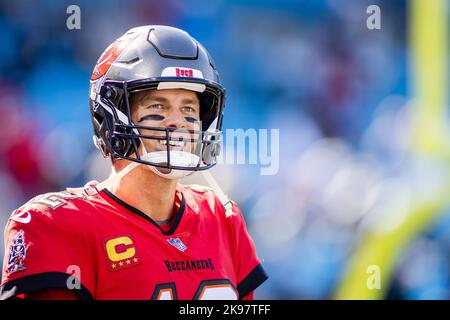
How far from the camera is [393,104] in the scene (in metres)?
3.69

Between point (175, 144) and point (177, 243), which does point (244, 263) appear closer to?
point (177, 243)

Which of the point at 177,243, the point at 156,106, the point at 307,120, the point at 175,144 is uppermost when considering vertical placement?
the point at 156,106

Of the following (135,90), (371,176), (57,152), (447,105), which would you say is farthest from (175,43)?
(447,105)

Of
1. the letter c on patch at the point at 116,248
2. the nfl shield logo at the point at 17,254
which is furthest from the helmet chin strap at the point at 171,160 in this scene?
the nfl shield logo at the point at 17,254

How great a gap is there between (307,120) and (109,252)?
6.80ft

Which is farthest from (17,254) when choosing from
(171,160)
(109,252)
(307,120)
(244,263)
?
(307,120)

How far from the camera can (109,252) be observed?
178cm

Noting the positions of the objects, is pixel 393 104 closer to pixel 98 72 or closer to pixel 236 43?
pixel 236 43

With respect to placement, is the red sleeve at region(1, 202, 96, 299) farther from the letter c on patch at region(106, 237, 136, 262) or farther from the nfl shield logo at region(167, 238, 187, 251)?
the nfl shield logo at region(167, 238, 187, 251)

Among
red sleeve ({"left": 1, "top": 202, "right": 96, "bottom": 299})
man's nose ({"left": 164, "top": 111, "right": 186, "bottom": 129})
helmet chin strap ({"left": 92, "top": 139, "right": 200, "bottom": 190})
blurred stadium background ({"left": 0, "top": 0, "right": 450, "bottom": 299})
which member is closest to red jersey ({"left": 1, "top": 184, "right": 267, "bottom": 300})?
red sleeve ({"left": 1, "top": 202, "right": 96, "bottom": 299})

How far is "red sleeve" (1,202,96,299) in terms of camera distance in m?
1.69

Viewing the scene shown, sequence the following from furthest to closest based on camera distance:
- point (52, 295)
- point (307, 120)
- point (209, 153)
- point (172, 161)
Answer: point (307, 120)
point (209, 153)
point (172, 161)
point (52, 295)

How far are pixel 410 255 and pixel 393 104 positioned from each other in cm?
84

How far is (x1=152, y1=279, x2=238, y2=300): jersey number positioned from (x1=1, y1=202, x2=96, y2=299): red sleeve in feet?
0.63
